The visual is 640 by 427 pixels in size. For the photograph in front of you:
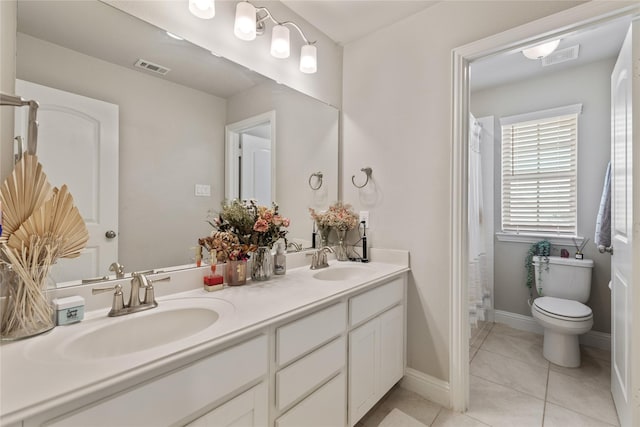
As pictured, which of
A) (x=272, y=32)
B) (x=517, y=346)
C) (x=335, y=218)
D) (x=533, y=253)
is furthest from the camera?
(x=533, y=253)

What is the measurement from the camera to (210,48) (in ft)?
4.84

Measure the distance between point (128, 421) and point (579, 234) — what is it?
3.37 meters

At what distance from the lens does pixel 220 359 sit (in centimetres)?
90

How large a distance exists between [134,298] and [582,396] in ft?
8.61

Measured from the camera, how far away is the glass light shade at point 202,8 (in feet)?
4.34

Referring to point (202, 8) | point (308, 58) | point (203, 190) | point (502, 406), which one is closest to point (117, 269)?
point (203, 190)

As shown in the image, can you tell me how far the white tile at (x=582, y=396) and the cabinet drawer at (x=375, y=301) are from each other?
1.17 metres

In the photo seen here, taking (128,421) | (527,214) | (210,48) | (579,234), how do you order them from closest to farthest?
(128,421)
(210,48)
(579,234)
(527,214)

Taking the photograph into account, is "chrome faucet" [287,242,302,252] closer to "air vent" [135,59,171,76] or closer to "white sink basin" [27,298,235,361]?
"white sink basin" [27,298,235,361]

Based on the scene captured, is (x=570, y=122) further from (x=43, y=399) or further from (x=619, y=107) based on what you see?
(x=43, y=399)

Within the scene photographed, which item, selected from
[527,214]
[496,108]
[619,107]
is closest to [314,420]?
[619,107]

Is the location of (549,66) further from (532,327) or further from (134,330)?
(134,330)

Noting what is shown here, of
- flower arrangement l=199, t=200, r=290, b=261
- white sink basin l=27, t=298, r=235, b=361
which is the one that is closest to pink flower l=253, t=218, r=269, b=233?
flower arrangement l=199, t=200, r=290, b=261

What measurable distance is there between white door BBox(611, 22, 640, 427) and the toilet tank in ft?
2.63
